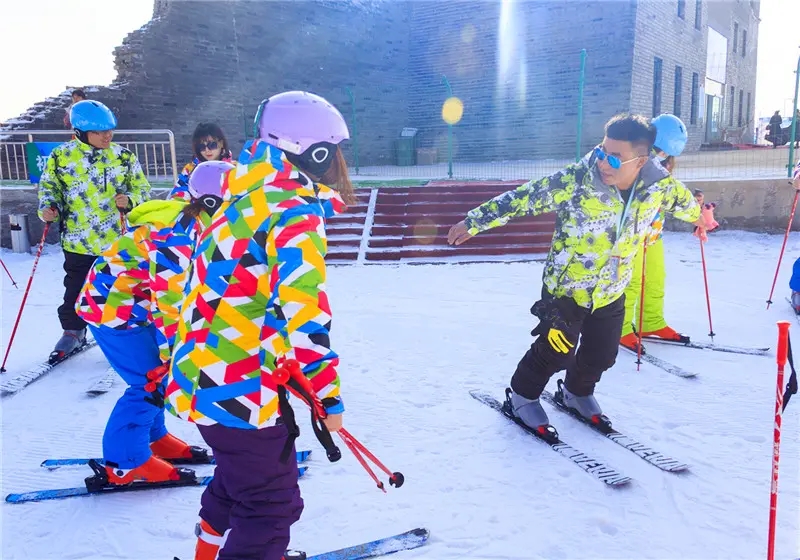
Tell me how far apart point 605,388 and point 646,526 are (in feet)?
5.29

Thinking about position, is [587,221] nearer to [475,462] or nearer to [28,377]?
[475,462]

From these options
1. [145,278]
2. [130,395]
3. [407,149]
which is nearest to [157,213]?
[145,278]

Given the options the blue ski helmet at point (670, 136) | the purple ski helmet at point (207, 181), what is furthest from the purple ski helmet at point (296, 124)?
the blue ski helmet at point (670, 136)

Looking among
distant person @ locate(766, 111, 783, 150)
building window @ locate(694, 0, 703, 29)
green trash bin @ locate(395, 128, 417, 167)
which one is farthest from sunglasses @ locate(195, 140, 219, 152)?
building window @ locate(694, 0, 703, 29)

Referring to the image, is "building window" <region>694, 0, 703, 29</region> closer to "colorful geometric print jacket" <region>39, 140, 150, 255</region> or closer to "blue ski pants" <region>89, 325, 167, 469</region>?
"colorful geometric print jacket" <region>39, 140, 150, 255</region>

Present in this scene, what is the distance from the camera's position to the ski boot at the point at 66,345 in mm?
4707

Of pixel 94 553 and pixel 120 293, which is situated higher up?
pixel 120 293

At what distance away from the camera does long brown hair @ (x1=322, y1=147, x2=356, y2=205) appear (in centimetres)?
194

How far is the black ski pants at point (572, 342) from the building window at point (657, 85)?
1764cm

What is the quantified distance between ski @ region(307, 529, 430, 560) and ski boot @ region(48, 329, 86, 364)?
3404mm

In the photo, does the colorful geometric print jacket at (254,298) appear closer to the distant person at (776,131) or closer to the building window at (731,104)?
the distant person at (776,131)

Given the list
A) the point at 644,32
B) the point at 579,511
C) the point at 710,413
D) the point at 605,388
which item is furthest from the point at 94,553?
the point at 644,32

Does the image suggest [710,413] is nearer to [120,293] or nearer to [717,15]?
[120,293]

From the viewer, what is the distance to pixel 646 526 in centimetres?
254
